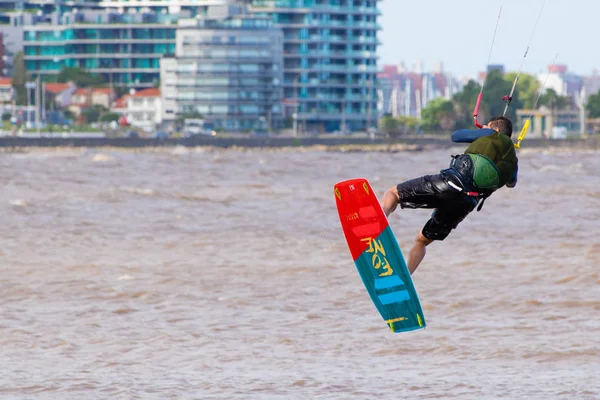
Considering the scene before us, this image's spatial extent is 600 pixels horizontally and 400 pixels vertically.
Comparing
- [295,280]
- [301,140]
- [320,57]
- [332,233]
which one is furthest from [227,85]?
[295,280]

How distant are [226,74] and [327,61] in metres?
20.3

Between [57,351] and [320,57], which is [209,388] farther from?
[320,57]

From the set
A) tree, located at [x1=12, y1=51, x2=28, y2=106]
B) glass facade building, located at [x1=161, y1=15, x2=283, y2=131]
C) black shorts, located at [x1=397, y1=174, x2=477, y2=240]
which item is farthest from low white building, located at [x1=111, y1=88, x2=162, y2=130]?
black shorts, located at [x1=397, y1=174, x2=477, y2=240]

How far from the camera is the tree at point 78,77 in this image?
17625 centimetres

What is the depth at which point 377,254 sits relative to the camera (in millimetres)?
12453

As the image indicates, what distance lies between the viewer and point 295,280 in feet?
80.3

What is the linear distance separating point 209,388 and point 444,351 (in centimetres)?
401

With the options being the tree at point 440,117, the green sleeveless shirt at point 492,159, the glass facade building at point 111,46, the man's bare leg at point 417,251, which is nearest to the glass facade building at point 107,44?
the glass facade building at point 111,46

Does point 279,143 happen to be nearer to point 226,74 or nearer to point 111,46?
point 226,74

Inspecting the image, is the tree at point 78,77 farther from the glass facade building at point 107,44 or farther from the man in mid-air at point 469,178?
the man in mid-air at point 469,178

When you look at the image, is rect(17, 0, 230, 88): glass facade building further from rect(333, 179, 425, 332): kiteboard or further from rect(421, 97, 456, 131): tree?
rect(333, 179, 425, 332): kiteboard

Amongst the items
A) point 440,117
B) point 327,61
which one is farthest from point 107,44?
point 440,117

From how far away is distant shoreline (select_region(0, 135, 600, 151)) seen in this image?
110m

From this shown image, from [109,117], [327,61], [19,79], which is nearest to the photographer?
[109,117]
